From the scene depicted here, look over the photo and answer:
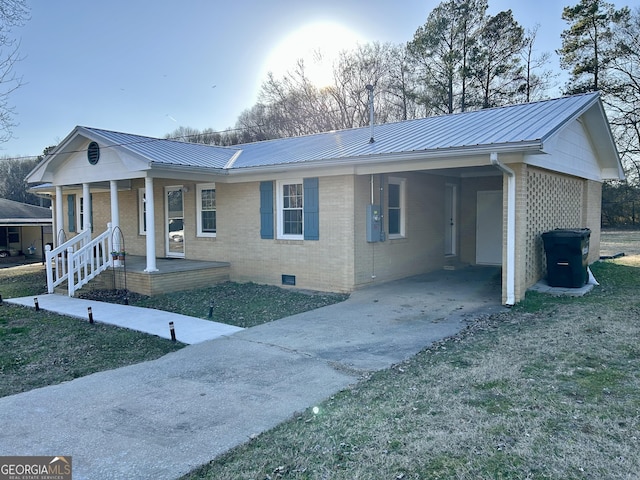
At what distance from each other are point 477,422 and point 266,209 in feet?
28.9

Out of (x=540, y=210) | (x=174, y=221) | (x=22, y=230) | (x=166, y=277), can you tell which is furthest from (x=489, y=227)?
(x=22, y=230)

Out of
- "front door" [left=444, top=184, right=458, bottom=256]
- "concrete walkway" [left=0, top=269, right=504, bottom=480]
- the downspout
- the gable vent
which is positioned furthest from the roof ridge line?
the downspout

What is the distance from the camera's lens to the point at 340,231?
10.8 metres

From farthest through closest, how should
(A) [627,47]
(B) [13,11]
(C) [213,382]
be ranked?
(A) [627,47] < (B) [13,11] < (C) [213,382]

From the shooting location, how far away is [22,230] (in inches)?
1220

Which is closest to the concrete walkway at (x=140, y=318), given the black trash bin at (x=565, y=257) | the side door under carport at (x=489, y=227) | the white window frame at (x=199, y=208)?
the white window frame at (x=199, y=208)

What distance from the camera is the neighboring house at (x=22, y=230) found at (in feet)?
95.1

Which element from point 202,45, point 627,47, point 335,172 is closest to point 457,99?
point 627,47

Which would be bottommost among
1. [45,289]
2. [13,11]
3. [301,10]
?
[45,289]

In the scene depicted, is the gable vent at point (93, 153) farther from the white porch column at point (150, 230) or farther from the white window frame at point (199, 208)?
the white window frame at point (199, 208)

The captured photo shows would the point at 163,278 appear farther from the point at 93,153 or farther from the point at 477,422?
the point at 477,422

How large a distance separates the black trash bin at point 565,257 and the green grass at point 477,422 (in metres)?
3.69

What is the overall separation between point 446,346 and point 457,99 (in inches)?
1014

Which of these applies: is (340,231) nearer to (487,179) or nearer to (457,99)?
(487,179)
